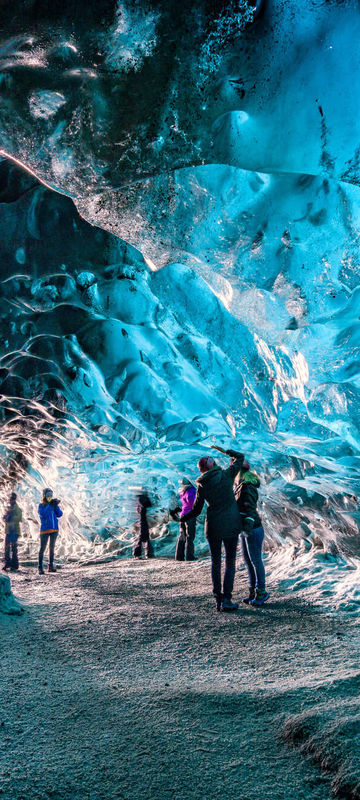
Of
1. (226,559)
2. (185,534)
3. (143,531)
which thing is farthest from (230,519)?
(143,531)

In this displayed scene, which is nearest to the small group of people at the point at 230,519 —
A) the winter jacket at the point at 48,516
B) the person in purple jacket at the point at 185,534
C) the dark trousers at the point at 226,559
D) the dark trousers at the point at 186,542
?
the dark trousers at the point at 226,559

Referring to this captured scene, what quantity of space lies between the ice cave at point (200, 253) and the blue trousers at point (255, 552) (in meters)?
0.88

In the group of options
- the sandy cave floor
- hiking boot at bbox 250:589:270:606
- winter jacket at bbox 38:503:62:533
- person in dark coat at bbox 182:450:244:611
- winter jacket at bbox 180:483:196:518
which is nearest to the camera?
the sandy cave floor

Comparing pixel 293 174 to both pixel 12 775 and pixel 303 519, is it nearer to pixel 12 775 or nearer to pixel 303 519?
pixel 12 775

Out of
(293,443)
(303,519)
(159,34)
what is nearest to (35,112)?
(159,34)

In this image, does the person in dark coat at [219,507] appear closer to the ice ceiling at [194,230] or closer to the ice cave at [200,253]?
the ice cave at [200,253]

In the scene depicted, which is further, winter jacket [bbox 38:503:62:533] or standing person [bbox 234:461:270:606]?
winter jacket [bbox 38:503:62:533]

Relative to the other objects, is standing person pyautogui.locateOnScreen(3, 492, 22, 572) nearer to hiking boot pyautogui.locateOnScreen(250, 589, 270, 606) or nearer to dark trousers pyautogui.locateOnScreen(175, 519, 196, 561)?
dark trousers pyautogui.locateOnScreen(175, 519, 196, 561)

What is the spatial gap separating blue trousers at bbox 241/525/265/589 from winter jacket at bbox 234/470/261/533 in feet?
0.35

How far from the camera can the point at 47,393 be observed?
10.7 meters

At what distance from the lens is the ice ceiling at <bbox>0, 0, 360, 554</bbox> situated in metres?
3.60

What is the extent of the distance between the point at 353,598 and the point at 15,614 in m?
4.31

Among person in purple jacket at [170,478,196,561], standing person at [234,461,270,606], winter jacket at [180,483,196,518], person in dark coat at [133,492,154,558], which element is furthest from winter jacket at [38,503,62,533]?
standing person at [234,461,270,606]

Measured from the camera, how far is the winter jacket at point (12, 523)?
11625 mm
